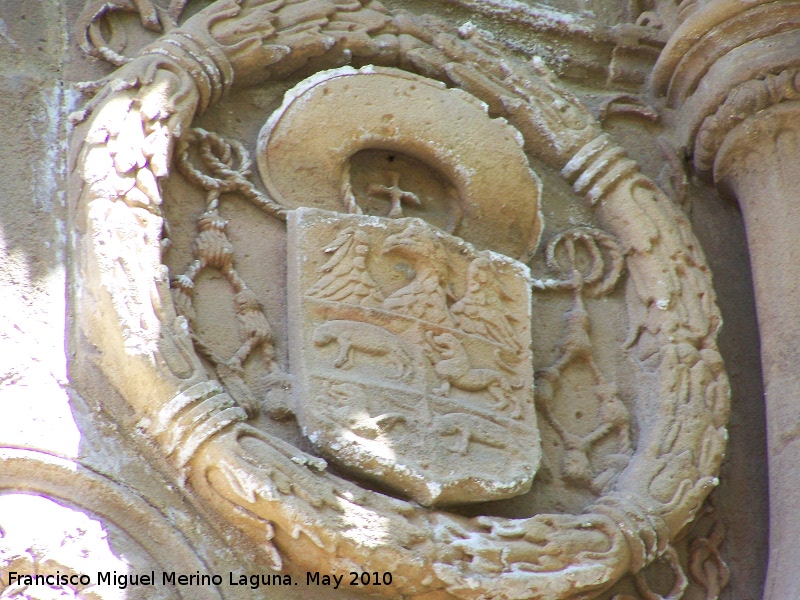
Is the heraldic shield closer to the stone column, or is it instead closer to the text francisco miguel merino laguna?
the text francisco miguel merino laguna

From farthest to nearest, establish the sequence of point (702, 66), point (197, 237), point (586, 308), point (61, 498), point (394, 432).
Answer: point (702, 66) < point (586, 308) < point (197, 237) < point (394, 432) < point (61, 498)

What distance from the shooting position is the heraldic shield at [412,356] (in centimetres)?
321

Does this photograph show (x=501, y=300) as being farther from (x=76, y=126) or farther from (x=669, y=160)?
(x=76, y=126)

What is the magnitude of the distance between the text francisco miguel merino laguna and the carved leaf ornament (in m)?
0.03

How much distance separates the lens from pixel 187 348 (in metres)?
3.19

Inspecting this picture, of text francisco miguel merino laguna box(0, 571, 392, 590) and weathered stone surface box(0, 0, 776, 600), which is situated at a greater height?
weathered stone surface box(0, 0, 776, 600)

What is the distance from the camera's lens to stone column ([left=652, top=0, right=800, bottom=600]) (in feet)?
12.3

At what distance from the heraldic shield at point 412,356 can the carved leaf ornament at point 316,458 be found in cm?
10

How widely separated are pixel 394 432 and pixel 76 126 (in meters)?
1.24

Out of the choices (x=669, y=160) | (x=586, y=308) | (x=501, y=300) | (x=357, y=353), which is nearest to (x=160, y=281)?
(x=357, y=353)

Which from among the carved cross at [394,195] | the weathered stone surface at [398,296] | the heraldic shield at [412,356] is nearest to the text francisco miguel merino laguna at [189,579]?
the weathered stone surface at [398,296]

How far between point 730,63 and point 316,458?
74.3 inches

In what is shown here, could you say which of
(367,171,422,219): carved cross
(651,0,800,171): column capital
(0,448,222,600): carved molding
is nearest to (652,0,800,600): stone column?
(651,0,800,171): column capital

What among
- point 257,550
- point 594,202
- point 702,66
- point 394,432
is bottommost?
point 257,550
